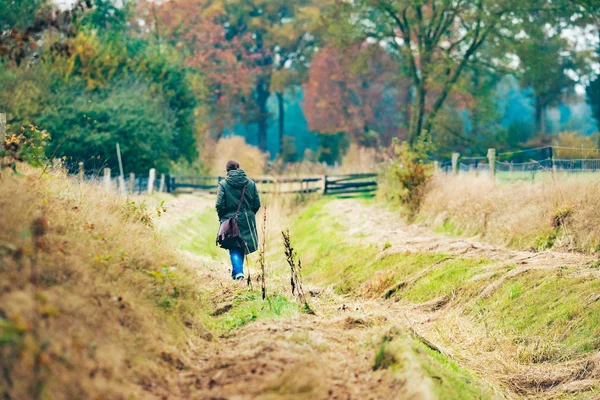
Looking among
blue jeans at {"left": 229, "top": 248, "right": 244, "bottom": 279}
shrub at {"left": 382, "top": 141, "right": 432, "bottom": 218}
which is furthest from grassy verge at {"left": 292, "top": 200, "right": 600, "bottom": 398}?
shrub at {"left": 382, "top": 141, "right": 432, "bottom": 218}

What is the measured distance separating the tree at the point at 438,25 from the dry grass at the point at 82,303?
2874cm

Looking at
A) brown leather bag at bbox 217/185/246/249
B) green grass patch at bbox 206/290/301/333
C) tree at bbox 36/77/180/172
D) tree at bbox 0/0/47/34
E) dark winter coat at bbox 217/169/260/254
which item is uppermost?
tree at bbox 0/0/47/34

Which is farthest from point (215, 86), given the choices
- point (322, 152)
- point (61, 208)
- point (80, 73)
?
point (61, 208)

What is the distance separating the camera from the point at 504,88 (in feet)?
269

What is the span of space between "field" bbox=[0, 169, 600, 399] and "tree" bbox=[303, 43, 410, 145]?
44073 millimetres

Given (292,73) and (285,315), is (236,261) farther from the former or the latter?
(292,73)

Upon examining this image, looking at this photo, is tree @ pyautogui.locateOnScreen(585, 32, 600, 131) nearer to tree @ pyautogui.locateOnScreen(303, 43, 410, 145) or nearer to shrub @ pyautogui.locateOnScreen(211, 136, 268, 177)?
tree @ pyautogui.locateOnScreen(303, 43, 410, 145)

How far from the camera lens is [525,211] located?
49.8 ft

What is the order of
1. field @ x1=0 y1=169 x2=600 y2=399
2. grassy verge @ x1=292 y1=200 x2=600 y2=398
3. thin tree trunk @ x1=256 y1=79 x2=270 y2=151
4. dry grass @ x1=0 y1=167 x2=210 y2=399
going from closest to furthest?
dry grass @ x1=0 y1=167 x2=210 y2=399 < field @ x1=0 y1=169 x2=600 y2=399 < grassy verge @ x1=292 y1=200 x2=600 y2=398 < thin tree trunk @ x1=256 y1=79 x2=270 y2=151

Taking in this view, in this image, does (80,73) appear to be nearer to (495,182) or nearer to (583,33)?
(495,182)

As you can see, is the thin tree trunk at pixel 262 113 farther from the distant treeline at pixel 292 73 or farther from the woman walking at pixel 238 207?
the woman walking at pixel 238 207

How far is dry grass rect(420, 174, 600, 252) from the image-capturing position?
13266 mm

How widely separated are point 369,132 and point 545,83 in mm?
12350

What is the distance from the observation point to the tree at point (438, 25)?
115 ft
